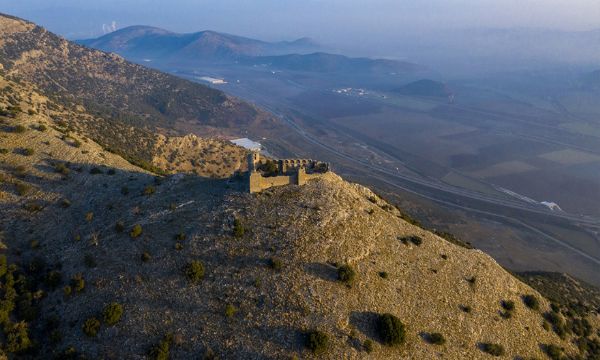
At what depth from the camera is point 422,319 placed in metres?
39.0

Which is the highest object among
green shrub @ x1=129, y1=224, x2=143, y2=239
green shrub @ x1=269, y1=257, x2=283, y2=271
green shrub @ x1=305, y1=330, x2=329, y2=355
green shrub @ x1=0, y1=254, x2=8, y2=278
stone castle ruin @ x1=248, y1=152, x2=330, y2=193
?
stone castle ruin @ x1=248, y1=152, x2=330, y2=193

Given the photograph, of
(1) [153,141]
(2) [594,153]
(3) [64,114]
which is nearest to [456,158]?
(2) [594,153]

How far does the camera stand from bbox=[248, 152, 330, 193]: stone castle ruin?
4644cm

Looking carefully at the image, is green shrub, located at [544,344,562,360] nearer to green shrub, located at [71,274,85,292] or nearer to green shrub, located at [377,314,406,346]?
green shrub, located at [377,314,406,346]

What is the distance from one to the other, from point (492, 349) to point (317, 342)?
18916mm

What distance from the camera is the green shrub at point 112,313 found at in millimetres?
33844

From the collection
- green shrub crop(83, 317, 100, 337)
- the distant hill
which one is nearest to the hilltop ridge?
green shrub crop(83, 317, 100, 337)

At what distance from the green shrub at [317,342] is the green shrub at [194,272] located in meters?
11.3

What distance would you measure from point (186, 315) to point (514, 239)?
103 metres

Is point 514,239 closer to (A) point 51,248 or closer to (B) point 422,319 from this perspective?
(B) point 422,319

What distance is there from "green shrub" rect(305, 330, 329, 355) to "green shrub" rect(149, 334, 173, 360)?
10907mm

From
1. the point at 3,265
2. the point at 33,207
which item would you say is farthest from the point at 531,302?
the point at 33,207

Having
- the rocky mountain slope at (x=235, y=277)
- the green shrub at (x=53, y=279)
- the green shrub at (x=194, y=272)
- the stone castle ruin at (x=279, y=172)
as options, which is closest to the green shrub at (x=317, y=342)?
the rocky mountain slope at (x=235, y=277)

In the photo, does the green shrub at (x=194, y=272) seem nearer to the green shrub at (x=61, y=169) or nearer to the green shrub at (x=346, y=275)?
the green shrub at (x=346, y=275)
